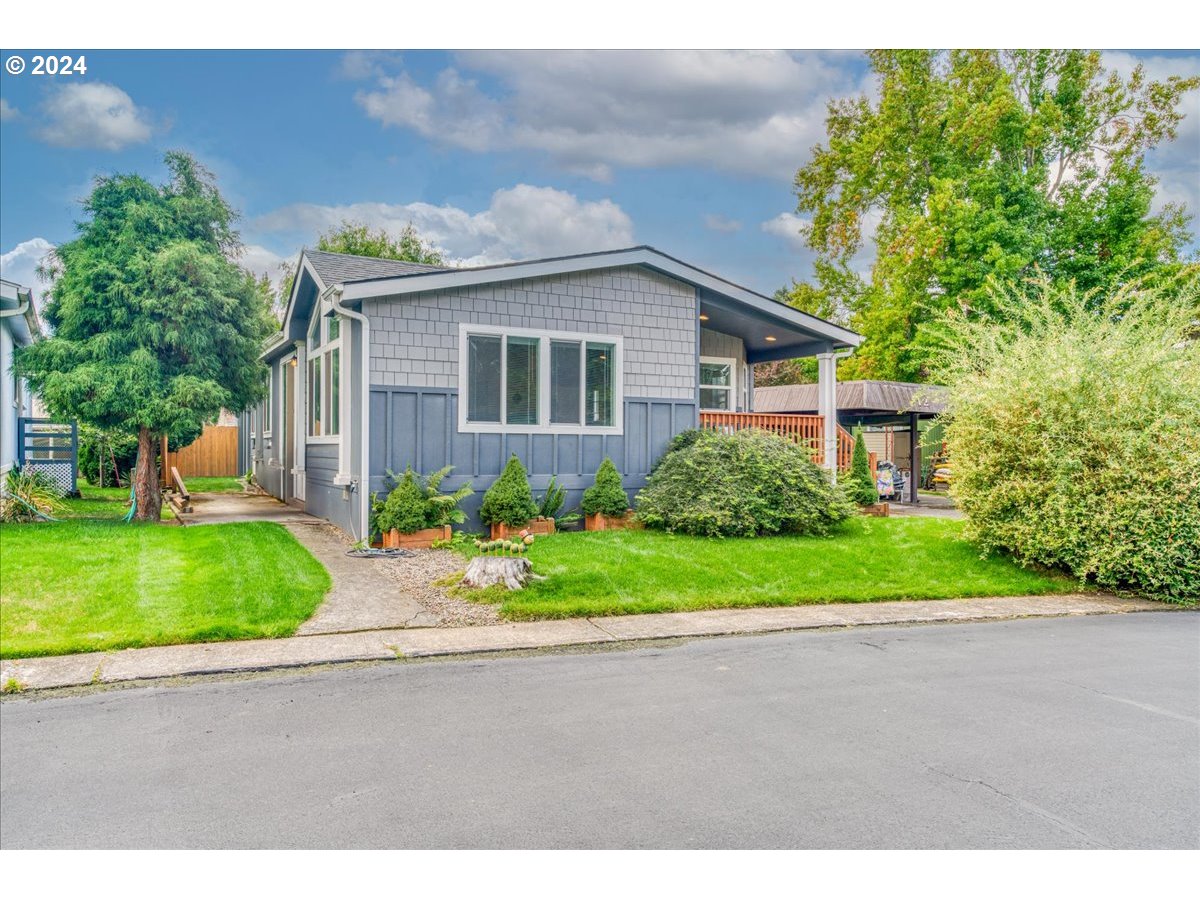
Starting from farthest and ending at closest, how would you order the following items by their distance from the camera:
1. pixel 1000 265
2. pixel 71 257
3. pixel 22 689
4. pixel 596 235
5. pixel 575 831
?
pixel 1000 265, pixel 596 235, pixel 71 257, pixel 22 689, pixel 575 831

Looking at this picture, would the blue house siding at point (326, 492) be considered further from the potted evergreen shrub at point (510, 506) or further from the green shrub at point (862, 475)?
the green shrub at point (862, 475)

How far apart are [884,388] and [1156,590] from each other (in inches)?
396

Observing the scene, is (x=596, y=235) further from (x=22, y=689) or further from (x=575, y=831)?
(x=575, y=831)

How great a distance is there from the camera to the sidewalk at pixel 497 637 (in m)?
4.89

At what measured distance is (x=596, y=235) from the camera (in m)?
14.9

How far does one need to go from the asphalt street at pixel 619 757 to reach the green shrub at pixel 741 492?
4820mm

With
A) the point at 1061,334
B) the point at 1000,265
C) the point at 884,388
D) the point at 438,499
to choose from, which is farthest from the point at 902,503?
the point at 438,499

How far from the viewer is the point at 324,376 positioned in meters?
11.8

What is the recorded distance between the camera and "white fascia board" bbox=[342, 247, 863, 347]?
9.64 m

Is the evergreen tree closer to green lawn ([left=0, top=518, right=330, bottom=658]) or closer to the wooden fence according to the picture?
green lawn ([left=0, top=518, right=330, bottom=658])

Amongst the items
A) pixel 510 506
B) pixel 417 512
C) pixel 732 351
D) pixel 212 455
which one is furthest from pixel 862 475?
pixel 212 455

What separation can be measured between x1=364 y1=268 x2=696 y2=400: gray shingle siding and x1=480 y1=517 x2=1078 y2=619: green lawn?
262 cm

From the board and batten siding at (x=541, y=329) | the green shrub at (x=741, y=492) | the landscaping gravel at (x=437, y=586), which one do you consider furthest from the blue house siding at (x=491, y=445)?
the landscaping gravel at (x=437, y=586)

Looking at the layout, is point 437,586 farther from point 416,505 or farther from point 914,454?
point 914,454
